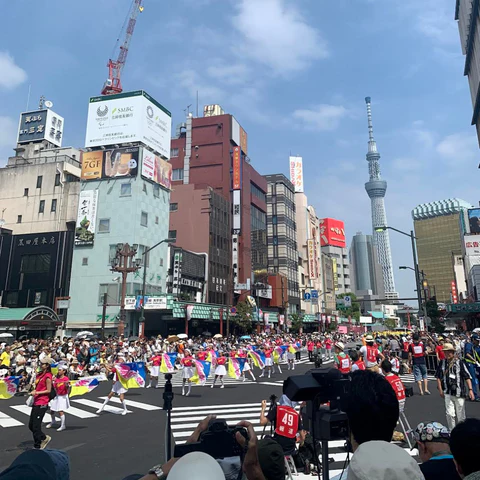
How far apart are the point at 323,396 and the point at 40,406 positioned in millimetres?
8170

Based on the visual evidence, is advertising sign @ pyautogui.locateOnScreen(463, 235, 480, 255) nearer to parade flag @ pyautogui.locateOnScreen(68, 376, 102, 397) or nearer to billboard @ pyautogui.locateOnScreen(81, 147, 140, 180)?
billboard @ pyautogui.locateOnScreen(81, 147, 140, 180)

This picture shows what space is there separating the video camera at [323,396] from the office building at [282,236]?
263 feet

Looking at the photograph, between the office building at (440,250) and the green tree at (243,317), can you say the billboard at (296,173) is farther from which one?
the office building at (440,250)

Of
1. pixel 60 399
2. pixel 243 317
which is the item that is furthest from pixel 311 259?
pixel 60 399

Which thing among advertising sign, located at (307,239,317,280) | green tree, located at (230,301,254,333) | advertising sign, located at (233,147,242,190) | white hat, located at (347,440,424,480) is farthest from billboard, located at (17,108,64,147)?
white hat, located at (347,440,424,480)

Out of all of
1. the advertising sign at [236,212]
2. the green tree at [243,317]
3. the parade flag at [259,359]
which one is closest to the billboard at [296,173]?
the advertising sign at [236,212]

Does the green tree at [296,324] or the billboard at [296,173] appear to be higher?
the billboard at [296,173]

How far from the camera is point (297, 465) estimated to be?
7.11 meters

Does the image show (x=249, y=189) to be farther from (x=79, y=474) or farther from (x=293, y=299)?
(x=79, y=474)

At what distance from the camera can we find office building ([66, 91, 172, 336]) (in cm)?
5184

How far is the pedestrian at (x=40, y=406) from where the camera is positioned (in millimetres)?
8977

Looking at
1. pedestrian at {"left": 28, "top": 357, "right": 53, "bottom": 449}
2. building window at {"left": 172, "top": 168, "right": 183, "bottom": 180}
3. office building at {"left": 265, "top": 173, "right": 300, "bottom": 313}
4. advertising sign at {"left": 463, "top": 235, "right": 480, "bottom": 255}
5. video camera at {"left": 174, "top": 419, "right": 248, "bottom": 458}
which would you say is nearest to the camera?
video camera at {"left": 174, "top": 419, "right": 248, "bottom": 458}

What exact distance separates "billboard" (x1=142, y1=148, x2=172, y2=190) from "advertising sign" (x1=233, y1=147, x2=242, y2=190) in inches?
613

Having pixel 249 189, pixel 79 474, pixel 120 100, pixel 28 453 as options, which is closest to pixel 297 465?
pixel 79 474
